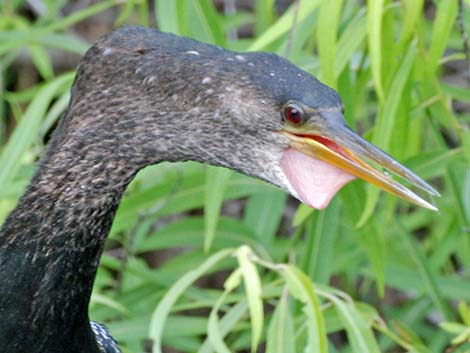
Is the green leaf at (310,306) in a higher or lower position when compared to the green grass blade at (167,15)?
lower

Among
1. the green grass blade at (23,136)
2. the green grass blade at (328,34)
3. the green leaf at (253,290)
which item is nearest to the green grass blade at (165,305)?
the green leaf at (253,290)

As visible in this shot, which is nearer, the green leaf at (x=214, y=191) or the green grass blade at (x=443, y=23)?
the green grass blade at (x=443, y=23)

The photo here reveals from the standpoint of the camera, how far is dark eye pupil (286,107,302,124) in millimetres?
2342

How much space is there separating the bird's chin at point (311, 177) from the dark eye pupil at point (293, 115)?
0.06 meters

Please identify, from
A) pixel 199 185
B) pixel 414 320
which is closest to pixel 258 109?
pixel 199 185

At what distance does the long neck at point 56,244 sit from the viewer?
250 cm

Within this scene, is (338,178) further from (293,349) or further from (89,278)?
(293,349)

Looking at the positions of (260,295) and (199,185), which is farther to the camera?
(199,185)

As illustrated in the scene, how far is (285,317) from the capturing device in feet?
10.4

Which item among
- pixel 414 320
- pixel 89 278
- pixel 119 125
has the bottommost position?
pixel 89 278

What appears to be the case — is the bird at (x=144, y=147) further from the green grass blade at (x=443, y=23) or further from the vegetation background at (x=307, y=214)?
the green grass blade at (x=443, y=23)

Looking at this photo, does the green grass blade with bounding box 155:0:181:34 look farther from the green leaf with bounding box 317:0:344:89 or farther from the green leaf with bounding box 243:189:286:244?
the green leaf with bounding box 243:189:286:244

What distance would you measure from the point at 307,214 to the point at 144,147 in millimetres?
1003

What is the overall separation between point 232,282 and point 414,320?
1803 millimetres
